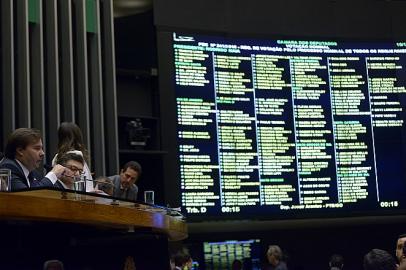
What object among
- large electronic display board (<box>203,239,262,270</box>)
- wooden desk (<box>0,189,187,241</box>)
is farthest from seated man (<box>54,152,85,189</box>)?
large electronic display board (<box>203,239,262,270</box>)

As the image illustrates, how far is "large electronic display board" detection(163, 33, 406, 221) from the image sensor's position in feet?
20.3

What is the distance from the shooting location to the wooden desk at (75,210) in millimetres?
1690

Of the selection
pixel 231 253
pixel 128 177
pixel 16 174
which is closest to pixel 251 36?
pixel 231 253

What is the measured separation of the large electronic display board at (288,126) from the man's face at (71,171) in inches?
129

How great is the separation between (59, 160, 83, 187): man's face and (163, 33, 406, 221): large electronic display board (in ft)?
10.8

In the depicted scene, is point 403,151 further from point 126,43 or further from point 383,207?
point 126,43

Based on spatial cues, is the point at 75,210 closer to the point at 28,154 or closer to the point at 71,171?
the point at 28,154

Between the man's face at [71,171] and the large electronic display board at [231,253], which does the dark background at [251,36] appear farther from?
the man's face at [71,171]

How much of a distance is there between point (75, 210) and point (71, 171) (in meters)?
0.84

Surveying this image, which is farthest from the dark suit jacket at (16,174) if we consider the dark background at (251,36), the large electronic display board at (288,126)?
the large electronic display board at (288,126)

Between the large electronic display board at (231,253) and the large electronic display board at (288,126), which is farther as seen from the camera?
the large electronic display board at (231,253)

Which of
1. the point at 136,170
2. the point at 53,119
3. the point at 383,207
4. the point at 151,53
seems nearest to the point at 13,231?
the point at 136,170

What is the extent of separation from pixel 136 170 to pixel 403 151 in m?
3.40

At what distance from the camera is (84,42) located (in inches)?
227
